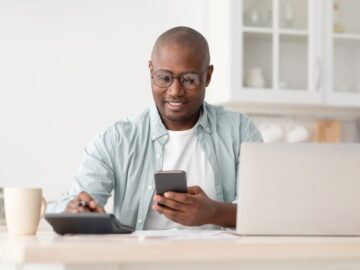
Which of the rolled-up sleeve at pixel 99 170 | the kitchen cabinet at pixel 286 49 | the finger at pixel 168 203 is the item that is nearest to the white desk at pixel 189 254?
the finger at pixel 168 203

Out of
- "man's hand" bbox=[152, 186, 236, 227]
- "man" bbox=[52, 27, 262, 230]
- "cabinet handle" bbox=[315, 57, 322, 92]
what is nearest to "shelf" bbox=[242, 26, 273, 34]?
"cabinet handle" bbox=[315, 57, 322, 92]

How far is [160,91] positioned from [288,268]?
101cm

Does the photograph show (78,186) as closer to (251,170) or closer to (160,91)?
(160,91)

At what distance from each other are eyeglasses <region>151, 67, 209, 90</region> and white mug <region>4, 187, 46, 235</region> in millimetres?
670

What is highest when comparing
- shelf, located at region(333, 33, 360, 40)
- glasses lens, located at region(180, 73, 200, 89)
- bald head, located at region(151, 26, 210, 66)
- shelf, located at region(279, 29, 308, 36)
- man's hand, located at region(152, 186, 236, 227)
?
shelf, located at region(279, 29, 308, 36)

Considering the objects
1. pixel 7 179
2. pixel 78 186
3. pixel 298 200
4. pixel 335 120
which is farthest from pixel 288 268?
pixel 335 120

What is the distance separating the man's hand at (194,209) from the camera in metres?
1.83

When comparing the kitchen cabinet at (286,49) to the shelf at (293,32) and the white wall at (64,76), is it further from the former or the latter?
the white wall at (64,76)

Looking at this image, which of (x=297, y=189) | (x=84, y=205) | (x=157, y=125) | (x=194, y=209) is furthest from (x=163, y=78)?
(x=297, y=189)

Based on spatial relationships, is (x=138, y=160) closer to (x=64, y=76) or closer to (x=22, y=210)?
(x=22, y=210)

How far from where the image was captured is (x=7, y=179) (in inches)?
134

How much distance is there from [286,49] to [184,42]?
1517 mm

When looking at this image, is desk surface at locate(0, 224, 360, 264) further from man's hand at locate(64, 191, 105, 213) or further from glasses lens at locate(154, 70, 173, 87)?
glasses lens at locate(154, 70, 173, 87)

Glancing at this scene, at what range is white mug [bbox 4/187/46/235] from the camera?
169 cm
